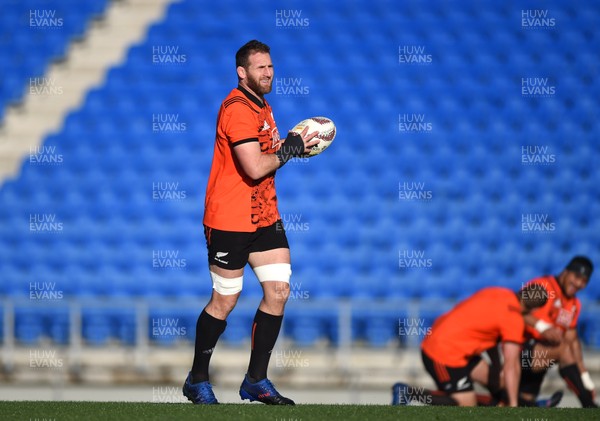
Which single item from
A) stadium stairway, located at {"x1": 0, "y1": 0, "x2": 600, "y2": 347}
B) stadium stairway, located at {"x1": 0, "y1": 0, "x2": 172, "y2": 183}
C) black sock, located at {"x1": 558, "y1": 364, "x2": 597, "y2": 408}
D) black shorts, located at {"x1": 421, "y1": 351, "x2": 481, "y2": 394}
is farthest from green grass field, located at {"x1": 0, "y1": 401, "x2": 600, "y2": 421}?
stadium stairway, located at {"x1": 0, "y1": 0, "x2": 172, "y2": 183}

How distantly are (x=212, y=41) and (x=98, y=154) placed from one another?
1.71 m

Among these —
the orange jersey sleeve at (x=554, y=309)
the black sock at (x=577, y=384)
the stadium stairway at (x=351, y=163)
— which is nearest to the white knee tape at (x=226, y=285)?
the orange jersey sleeve at (x=554, y=309)

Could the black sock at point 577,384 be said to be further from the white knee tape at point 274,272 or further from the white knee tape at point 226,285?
the white knee tape at point 226,285

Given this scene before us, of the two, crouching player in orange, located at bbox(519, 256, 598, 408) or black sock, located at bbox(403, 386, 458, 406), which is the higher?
crouching player in orange, located at bbox(519, 256, 598, 408)

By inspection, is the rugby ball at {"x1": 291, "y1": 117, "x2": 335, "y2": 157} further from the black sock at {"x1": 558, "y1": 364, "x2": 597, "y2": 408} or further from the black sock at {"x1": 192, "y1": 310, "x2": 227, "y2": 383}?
the black sock at {"x1": 558, "y1": 364, "x2": 597, "y2": 408}

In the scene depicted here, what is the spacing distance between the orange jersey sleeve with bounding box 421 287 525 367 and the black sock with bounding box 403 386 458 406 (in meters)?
0.20

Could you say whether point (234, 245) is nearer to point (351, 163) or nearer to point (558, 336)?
point (558, 336)

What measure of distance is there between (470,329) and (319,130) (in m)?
1.97

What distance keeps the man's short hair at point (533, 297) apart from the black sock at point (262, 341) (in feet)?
6.58

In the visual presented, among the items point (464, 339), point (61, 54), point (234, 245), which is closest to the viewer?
point (234, 245)

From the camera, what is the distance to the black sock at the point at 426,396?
5902mm

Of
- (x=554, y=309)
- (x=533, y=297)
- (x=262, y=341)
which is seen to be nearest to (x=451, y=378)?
(x=533, y=297)

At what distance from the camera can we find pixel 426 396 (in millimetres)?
5969

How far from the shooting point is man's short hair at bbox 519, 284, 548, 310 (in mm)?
5965
